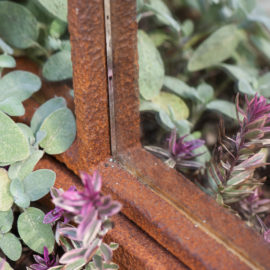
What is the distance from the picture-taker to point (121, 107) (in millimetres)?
920

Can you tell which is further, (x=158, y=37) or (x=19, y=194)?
(x=158, y=37)

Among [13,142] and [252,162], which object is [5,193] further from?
[252,162]

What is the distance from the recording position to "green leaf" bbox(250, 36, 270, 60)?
140 cm

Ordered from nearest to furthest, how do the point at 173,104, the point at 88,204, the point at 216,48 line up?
the point at 88,204 → the point at 173,104 → the point at 216,48

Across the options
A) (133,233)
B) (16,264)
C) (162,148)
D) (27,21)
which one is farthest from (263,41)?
(16,264)

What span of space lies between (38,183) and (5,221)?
10cm

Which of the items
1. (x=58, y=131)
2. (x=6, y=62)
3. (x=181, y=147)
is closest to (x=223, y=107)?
(x=181, y=147)

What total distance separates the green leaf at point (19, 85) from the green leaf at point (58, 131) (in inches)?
3.9

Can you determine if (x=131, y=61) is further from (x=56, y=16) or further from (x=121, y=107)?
(x=56, y=16)

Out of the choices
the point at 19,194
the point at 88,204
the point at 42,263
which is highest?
the point at 88,204

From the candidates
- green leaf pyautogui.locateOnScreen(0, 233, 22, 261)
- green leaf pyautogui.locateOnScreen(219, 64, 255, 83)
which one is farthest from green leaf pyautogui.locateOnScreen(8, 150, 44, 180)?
green leaf pyautogui.locateOnScreen(219, 64, 255, 83)

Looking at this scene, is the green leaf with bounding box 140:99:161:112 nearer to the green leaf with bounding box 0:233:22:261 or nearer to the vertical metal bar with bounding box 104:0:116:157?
the vertical metal bar with bounding box 104:0:116:157

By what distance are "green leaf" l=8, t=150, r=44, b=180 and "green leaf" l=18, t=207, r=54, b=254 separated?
0.24 ft

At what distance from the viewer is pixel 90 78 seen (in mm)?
842
